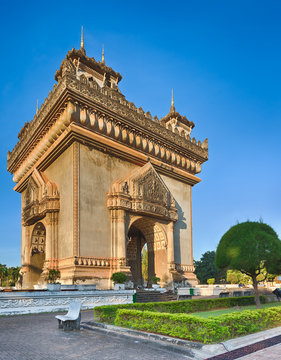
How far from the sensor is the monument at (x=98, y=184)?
17.2 metres

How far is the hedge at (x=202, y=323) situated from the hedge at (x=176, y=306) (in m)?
0.55

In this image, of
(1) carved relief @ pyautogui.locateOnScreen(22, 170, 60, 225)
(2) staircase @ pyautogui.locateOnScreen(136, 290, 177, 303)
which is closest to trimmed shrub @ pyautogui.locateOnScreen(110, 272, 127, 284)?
(2) staircase @ pyautogui.locateOnScreen(136, 290, 177, 303)

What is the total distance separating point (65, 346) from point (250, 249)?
8.15 m

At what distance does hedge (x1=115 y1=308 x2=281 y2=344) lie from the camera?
21.1 ft

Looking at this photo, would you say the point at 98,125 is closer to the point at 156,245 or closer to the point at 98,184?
the point at 98,184

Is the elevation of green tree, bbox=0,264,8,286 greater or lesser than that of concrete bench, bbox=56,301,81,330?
lesser

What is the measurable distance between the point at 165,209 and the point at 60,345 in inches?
592

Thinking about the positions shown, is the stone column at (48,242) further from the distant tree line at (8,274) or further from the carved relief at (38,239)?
the distant tree line at (8,274)

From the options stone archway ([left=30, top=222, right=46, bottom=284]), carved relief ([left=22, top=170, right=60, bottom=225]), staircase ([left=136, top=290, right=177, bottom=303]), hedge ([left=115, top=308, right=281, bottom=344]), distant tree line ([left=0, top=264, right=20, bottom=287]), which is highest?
carved relief ([left=22, top=170, right=60, bottom=225])

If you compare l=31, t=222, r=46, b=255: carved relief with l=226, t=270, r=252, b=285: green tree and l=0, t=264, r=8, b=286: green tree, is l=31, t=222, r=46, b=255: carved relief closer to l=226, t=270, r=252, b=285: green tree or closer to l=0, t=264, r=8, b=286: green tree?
l=226, t=270, r=252, b=285: green tree

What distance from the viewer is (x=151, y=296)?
17.3m

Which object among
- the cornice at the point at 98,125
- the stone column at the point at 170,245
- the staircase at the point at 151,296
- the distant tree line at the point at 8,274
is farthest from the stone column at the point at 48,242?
the distant tree line at the point at 8,274

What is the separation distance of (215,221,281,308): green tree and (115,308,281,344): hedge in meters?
3.76

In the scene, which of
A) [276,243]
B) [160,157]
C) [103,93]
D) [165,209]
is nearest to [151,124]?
[160,157]
